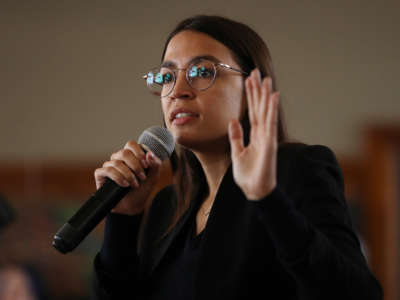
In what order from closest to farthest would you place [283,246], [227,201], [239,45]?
[283,246] < [227,201] < [239,45]

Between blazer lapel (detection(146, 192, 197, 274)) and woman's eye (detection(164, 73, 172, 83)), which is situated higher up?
woman's eye (detection(164, 73, 172, 83))

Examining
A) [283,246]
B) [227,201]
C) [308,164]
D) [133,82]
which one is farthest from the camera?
[133,82]

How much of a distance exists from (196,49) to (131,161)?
30 cm

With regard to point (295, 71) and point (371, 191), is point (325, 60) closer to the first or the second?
point (295, 71)

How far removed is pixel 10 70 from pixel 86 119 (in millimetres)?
786

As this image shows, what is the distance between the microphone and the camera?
103 centimetres

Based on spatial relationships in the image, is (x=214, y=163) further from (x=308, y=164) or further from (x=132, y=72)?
(x=132, y=72)

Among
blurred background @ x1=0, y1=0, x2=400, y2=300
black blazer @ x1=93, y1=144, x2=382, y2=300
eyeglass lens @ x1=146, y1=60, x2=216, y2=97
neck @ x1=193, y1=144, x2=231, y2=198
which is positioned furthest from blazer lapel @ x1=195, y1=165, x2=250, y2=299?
blurred background @ x1=0, y1=0, x2=400, y2=300

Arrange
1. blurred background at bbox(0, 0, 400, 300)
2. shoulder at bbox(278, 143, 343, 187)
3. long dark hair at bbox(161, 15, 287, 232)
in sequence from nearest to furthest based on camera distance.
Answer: shoulder at bbox(278, 143, 343, 187), long dark hair at bbox(161, 15, 287, 232), blurred background at bbox(0, 0, 400, 300)

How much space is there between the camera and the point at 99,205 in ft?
3.53

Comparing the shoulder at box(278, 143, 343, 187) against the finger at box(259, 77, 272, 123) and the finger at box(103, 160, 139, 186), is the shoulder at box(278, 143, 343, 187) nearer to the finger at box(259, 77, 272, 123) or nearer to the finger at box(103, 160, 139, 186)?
the finger at box(259, 77, 272, 123)

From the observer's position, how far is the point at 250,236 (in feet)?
3.34

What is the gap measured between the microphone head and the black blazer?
0.16 metres

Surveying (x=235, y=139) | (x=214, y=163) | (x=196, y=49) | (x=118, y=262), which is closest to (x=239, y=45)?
(x=196, y=49)
